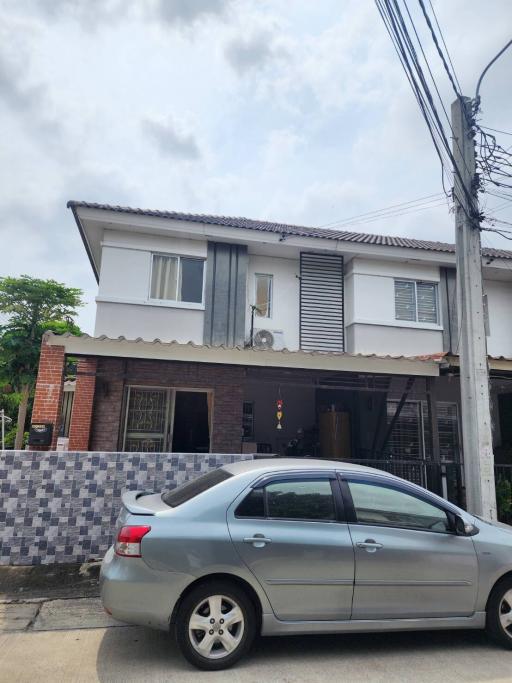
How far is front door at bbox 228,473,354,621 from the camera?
3402 mm

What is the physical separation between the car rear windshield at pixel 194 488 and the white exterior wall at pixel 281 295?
6.54m

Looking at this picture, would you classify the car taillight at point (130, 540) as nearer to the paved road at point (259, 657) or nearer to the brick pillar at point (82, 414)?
the paved road at point (259, 657)

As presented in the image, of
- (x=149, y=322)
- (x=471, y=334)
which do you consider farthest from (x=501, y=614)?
(x=149, y=322)

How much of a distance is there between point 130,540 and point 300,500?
1333 mm

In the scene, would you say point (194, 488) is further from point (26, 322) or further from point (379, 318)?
point (26, 322)

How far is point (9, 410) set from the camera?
67.7 feet

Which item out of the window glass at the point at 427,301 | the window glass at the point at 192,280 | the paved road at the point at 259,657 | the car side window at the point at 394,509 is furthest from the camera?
the window glass at the point at 427,301

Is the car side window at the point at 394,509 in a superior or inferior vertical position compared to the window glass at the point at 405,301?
inferior

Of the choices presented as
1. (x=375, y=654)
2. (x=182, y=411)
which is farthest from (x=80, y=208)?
(x=375, y=654)

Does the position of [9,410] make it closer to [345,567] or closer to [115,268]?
[115,268]

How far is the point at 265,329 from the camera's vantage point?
10.4 metres

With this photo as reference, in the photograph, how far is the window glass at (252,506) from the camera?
356cm

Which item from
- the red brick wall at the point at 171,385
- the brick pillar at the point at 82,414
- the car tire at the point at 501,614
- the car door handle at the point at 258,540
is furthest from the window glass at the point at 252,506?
the brick pillar at the point at 82,414

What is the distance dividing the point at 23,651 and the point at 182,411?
22.3 feet
